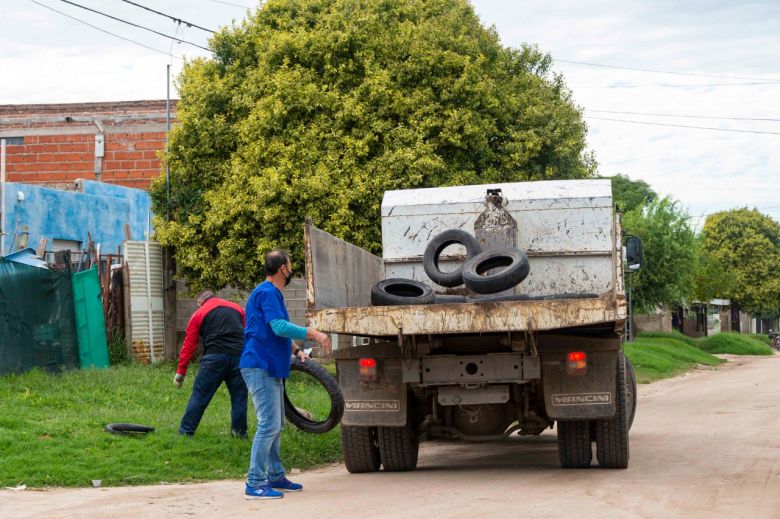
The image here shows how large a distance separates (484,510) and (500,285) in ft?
8.35

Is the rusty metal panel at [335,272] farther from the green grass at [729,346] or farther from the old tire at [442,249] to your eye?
the green grass at [729,346]

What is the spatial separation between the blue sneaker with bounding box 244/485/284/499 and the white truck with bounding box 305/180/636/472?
4.64 ft

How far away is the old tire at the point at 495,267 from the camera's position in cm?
1001

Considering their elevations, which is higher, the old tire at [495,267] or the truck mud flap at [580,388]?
the old tire at [495,267]

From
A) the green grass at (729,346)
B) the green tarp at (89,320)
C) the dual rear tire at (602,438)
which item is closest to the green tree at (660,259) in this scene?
the green grass at (729,346)

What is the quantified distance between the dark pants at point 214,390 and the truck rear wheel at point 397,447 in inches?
74.7

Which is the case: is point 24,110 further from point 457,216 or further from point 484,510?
point 484,510

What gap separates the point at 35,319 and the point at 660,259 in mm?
28552

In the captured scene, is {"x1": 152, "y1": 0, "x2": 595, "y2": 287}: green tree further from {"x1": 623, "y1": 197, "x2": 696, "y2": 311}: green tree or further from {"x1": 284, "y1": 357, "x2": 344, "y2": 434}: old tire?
{"x1": 623, "y1": 197, "x2": 696, "y2": 311}: green tree

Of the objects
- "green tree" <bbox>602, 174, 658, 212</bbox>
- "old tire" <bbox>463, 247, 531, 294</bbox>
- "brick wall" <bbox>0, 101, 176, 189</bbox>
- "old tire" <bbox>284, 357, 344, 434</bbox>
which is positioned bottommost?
"old tire" <bbox>284, 357, 344, 434</bbox>

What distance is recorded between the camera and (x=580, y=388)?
989cm

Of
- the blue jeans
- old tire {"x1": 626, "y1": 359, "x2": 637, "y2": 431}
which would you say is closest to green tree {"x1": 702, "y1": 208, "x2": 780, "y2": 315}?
old tire {"x1": 626, "y1": 359, "x2": 637, "y2": 431}

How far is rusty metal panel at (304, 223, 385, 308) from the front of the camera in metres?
9.39

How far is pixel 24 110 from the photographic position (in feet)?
106
